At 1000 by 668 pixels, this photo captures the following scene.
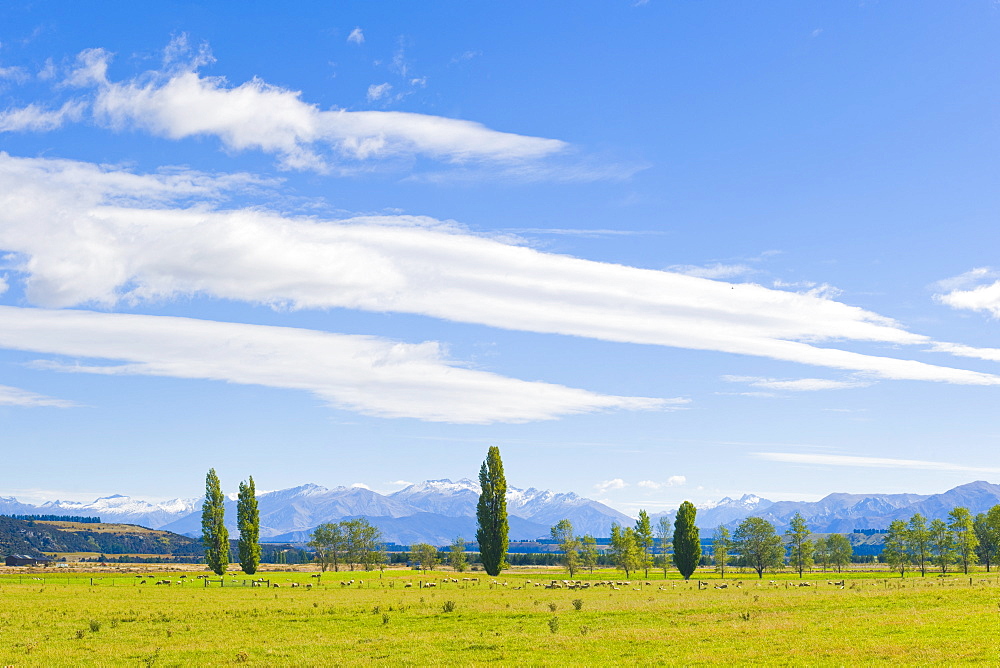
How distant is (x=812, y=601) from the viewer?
54.2m

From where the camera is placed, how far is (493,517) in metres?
108

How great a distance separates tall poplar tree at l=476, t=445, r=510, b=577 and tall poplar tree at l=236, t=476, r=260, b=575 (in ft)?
110

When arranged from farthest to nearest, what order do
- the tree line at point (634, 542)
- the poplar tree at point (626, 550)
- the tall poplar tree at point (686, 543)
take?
the poplar tree at point (626, 550)
the tall poplar tree at point (686, 543)
the tree line at point (634, 542)

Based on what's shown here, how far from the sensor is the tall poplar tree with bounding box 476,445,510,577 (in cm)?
10619

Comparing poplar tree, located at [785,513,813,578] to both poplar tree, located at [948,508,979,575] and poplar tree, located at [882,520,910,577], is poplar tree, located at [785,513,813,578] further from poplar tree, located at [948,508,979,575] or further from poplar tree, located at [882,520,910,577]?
poplar tree, located at [948,508,979,575]

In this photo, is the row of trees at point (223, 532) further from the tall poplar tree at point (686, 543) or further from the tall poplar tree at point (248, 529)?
the tall poplar tree at point (686, 543)

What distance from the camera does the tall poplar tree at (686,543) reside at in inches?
4626

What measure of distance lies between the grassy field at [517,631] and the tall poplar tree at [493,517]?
45.7 m

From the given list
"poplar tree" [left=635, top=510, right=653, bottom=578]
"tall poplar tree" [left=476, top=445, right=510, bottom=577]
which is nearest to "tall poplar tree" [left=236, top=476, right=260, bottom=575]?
"tall poplar tree" [left=476, top=445, right=510, bottom=577]

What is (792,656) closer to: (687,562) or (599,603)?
(599,603)

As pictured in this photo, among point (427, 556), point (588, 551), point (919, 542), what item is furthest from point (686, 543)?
point (427, 556)

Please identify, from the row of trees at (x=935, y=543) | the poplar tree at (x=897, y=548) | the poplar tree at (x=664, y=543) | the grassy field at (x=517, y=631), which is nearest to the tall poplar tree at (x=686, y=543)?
the poplar tree at (x=664, y=543)

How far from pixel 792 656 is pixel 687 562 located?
90.5 metres

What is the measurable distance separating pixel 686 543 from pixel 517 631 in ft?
271
